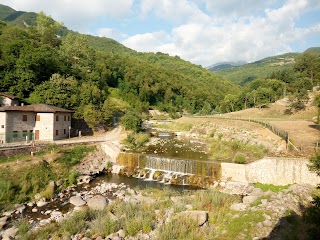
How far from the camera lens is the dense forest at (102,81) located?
1607 inches

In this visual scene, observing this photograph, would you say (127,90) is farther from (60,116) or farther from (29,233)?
(29,233)

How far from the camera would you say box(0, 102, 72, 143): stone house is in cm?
2988

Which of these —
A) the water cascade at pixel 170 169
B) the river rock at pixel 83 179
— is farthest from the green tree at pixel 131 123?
the river rock at pixel 83 179

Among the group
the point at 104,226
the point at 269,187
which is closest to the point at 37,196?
the point at 104,226

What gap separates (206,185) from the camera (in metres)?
23.6

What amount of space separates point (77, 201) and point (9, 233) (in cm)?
533

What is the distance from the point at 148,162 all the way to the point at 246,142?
1427cm

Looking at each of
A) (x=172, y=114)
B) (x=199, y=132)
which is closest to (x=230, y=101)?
(x=172, y=114)

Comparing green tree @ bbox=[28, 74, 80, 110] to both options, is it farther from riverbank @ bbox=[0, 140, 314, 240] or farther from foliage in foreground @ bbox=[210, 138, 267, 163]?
foliage in foreground @ bbox=[210, 138, 267, 163]

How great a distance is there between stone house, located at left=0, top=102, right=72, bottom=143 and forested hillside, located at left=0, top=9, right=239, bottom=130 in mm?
5438

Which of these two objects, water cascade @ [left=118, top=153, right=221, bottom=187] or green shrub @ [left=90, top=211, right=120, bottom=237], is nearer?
green shrub @ [left=90, top=211, right=120, bottom=237]

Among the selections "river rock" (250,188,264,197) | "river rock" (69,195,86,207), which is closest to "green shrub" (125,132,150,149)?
"river rock" (69,195,86,207)

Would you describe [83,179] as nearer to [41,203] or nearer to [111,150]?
[41,203]

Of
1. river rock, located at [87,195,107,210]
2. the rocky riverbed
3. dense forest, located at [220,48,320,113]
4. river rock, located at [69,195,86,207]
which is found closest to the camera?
the rocky riverbed
